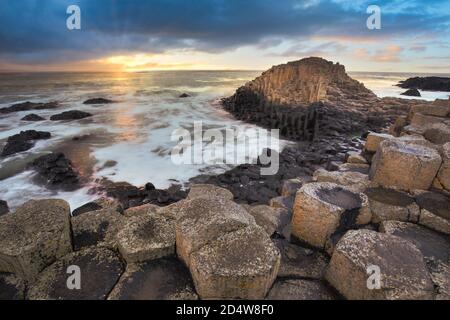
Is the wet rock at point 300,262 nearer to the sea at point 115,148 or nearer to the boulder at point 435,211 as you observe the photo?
the boulder at point 435,211

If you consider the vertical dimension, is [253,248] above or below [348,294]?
above

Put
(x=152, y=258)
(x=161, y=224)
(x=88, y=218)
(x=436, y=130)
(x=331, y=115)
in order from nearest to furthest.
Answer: (x=152, y=258) < (x=161, y=224) < (x=88, y=218) < (x=436, y=130) < (x=331, y=115)

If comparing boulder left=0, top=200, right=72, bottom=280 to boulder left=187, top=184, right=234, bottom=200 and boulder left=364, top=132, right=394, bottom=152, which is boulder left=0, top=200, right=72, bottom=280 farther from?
boulder left=364, top=132, right=394, bottom=152

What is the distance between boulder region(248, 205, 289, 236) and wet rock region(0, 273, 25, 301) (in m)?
2.61

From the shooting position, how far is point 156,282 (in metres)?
2.43

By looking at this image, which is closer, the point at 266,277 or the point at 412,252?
the point at 266,277

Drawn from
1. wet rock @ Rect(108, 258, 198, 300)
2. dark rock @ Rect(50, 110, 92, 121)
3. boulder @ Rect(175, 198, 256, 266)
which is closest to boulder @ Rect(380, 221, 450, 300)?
boulder @ Rect(175, 198, 256, 266)

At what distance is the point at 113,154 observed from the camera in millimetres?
12344

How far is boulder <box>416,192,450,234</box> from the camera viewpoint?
3.22m

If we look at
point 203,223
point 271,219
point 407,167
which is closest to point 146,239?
point 203,223

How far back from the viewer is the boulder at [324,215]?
298 cm

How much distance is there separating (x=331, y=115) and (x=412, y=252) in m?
16.3

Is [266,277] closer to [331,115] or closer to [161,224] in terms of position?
[161,224]

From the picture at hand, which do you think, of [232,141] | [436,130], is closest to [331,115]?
[232,141]
